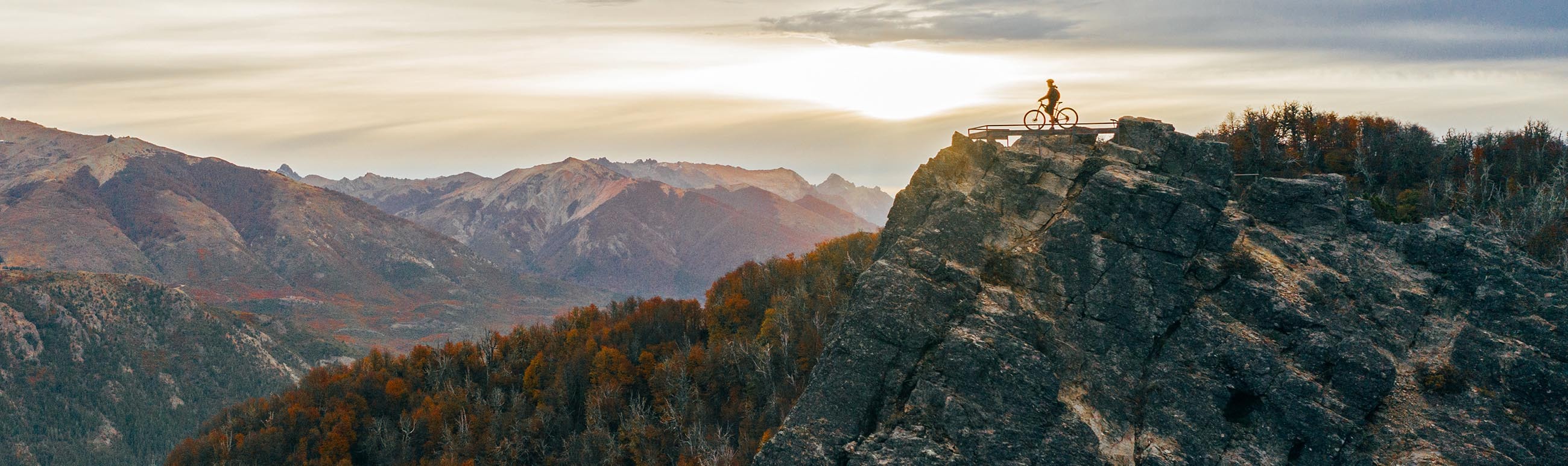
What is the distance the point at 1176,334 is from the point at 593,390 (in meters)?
83.0

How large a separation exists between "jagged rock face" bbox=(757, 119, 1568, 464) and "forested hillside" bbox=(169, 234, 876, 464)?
34.1 m

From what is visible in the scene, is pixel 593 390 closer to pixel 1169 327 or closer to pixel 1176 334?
pixel 1169 327

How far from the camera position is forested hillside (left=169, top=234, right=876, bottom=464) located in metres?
97.6

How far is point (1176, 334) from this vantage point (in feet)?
179

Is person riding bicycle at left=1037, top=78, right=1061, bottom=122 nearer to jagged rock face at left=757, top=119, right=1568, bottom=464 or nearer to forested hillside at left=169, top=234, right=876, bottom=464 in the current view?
jagged rock face at left=757, top=119, right=1568, bottom=464

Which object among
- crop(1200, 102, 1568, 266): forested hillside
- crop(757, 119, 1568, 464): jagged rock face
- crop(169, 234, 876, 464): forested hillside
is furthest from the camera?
crop(169, 234, 876, 464): forested hillside

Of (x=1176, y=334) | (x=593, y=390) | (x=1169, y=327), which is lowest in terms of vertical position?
(x=593, y=390)

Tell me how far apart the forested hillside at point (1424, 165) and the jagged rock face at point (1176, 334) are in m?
14.9

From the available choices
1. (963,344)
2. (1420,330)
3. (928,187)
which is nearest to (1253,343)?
(1420,330)

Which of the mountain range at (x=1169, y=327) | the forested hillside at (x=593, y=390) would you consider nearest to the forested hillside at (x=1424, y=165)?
the mountain range at (x=1169, y=327)

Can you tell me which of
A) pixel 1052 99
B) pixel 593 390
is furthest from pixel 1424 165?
pixel 593 390

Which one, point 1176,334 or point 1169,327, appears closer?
point 1176,334

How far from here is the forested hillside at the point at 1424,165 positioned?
75.8 metres

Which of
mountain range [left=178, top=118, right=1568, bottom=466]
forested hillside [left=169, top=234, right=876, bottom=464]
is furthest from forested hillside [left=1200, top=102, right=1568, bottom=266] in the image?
forested hillside [left=169, top=234, right=876, bottom=464]
